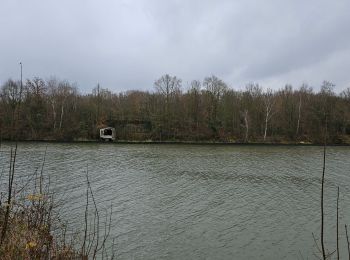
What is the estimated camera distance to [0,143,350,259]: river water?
50.5 feet

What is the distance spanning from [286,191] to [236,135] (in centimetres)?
5790

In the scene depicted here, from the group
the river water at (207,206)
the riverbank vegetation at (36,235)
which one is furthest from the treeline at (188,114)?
the riverbank vegetation at (36,235)

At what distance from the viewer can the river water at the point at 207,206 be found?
50.5 feet

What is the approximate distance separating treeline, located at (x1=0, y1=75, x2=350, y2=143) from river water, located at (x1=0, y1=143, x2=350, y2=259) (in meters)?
44.9

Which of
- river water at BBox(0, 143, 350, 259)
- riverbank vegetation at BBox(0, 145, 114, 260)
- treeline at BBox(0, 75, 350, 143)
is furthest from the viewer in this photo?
treeline at BBox(0, 75, 350, 143)

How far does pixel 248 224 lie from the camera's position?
61.0ft

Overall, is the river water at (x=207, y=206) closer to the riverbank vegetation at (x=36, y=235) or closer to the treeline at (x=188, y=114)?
the riverbank vegetation at (x=36, y=235)

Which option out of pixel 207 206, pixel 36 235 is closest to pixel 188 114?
pixel 207 206

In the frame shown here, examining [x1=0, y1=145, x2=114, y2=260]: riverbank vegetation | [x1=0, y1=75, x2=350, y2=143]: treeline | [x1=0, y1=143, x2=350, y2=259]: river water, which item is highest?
[x1=0, y1=75, x2=350, y2=143]: treeline

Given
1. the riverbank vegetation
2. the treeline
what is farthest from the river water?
the treeline

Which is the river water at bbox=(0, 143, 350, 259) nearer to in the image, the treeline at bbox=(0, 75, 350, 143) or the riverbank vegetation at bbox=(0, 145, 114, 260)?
the riverbank vegetation at bbox=(0, 145, 114, 260)

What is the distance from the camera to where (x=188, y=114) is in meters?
92.3

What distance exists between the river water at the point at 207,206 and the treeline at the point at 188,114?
44895mm

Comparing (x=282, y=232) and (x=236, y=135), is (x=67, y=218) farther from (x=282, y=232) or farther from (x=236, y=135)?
(x=236, y=135)
